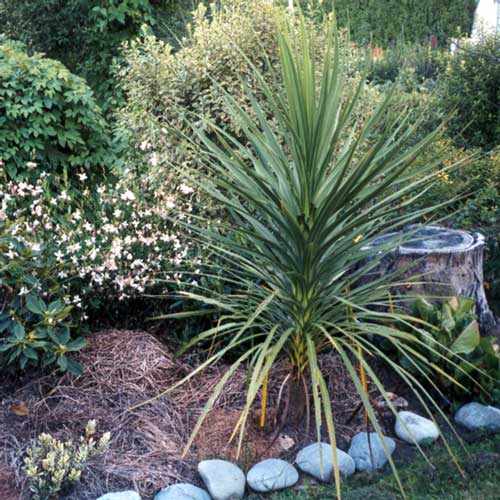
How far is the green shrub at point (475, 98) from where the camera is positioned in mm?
7004

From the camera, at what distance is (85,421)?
3637 mm

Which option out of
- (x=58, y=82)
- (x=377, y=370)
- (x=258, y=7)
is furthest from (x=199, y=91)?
(x=377, y=370)

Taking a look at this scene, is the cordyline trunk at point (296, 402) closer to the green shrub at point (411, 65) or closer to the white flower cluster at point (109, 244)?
the white flower cluster at point (109, 244)

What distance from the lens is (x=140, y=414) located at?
3.74 m

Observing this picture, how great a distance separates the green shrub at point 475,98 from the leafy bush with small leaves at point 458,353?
10.8 feet

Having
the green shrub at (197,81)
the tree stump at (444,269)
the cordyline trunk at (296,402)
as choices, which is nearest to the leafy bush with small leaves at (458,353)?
the tree stump at (444,269)

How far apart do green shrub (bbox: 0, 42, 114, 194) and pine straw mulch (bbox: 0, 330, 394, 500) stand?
3107 mm

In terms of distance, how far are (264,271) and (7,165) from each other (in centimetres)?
417

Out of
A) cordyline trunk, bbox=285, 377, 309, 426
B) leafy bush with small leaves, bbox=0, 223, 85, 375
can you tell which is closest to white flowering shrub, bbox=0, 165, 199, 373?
leafy bush with small leaves, bbox=0, 223, 85, 375

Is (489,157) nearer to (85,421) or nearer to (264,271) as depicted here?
(264,271)

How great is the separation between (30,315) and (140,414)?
80 cm

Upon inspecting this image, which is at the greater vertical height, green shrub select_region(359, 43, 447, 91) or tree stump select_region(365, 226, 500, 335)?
green shrub select_region(359, 43, 447, 91)

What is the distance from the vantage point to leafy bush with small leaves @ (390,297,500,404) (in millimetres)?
3928

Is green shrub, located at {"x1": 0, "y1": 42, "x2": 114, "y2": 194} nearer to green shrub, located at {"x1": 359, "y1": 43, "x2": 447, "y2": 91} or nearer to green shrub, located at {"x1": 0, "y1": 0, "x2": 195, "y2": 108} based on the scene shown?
green shrub, located at {"x1": 0, "y1": 0, "x2": 195, "y2": 108}
